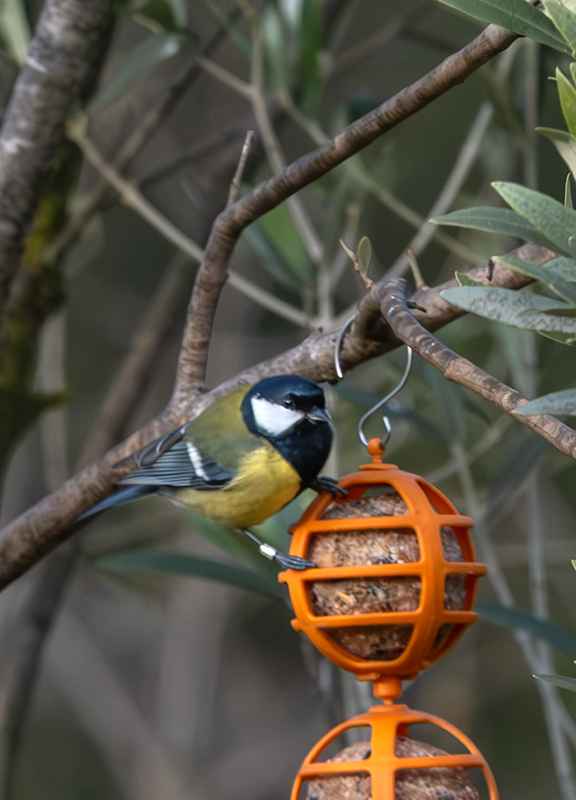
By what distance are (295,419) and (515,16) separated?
0.66m

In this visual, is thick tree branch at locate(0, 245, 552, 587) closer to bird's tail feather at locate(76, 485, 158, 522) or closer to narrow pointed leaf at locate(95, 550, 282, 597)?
bird's tail feather at locate(76, 485, 158, 522)

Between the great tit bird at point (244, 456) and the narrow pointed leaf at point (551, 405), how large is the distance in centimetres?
53

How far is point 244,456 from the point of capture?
148 cm

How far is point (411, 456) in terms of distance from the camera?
9.39 feet

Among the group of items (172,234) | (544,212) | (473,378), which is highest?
(172,234)

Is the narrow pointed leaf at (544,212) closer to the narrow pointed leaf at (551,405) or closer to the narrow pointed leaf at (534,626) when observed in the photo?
the narrow pointed leaf at (551,405)

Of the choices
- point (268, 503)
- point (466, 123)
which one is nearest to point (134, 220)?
point (466, 123)

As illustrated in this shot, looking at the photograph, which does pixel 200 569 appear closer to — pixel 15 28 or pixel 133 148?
pixel 133 148

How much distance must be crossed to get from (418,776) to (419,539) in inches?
11.2

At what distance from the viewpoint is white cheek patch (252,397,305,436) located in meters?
1.37

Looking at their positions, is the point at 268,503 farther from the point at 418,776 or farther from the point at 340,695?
the point at 340,695

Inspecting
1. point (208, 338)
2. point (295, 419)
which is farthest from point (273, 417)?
point (208, 338)

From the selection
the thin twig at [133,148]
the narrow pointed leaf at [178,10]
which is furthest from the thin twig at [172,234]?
the narrow pointed leaf at [178,10]

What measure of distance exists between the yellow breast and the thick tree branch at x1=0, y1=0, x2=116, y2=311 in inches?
30.2
